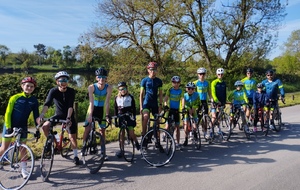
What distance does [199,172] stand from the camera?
202 inches

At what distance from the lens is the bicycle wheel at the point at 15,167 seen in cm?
446

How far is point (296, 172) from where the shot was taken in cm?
511

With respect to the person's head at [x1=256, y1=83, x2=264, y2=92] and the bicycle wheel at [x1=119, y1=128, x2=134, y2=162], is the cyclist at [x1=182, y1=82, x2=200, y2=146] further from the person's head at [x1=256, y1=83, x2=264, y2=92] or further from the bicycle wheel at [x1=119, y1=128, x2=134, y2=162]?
the person's head at [x1=256, y1=83, x2=264, y2=92]

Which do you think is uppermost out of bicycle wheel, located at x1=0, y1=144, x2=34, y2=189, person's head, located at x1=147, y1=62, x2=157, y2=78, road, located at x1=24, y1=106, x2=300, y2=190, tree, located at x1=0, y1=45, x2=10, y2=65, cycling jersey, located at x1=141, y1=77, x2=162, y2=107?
tree, located at x1=0, y1=45, x2=10, y2=65

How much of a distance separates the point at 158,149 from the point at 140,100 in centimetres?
125

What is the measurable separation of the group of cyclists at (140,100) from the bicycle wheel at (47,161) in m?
0.31

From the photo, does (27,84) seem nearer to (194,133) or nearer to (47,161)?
(47,161)

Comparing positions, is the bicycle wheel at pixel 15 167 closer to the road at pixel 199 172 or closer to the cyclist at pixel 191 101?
the road at pixel 199 172

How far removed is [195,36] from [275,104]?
1465 cm

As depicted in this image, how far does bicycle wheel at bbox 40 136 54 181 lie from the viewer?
4723mm

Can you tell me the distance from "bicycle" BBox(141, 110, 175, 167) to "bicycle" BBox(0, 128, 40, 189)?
225cm

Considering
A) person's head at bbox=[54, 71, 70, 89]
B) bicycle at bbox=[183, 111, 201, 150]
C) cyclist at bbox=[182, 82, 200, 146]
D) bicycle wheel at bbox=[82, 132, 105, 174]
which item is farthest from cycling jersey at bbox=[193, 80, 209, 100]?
person's head at bbox=[54, 71, 70, 89]

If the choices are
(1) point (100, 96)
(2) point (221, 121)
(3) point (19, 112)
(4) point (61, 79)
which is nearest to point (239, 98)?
(2) point (221, 121)

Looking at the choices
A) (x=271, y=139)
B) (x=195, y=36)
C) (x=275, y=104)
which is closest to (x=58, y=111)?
(x=271, y=139)
